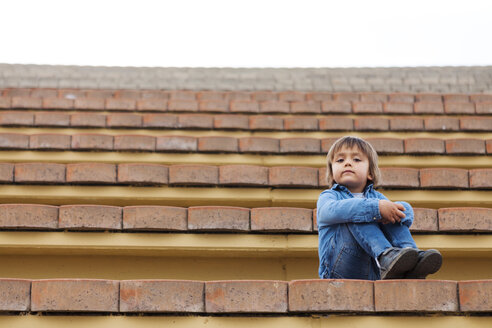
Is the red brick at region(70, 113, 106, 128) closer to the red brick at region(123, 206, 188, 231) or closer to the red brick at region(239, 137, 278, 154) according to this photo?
the red brick at region(239, 137, 278, 154)

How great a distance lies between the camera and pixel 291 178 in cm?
323

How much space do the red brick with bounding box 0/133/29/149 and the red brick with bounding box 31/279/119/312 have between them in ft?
6.75

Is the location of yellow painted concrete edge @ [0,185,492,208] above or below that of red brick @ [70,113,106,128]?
below

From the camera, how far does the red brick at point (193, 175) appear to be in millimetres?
3211

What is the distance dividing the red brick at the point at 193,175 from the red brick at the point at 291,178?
0.28 meters

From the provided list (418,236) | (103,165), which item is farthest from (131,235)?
(418,236)

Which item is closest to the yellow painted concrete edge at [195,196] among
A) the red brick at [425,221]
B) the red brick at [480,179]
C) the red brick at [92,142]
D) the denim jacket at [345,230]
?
the red brick at [480,179]

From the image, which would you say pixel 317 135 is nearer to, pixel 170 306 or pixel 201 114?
pixel 201 114

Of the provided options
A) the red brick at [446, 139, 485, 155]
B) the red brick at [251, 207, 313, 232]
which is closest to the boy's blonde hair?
the red brick at [251, 207, 313, 232]

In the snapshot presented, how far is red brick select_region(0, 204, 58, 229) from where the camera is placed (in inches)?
106

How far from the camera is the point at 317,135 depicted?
4188 millimetres

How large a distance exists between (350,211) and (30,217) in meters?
1.33

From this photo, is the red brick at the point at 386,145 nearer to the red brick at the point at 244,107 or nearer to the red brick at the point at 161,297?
the red brick at the point at 244,107

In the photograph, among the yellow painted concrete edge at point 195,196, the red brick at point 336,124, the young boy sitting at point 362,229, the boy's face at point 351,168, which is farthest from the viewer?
the red brick at point 336,124
